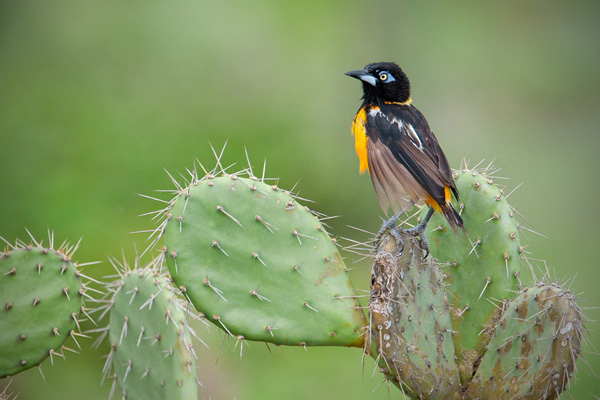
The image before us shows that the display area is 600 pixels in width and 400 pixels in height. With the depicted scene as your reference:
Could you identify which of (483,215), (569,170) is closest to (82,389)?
(483,215)

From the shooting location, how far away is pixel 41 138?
3051 mm

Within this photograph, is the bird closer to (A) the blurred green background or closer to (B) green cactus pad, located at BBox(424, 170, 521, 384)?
(B) green cactus pad, located at BBox(424, 170, 521, 384)

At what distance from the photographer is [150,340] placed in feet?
4.29

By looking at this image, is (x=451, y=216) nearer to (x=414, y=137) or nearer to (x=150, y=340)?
(x=414, y=137)

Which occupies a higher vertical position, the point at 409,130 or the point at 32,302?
the point at 409,130

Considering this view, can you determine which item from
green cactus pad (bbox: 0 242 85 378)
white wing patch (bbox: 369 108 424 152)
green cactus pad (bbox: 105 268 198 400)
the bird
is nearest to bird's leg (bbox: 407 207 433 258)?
the bird

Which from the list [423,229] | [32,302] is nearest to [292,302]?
[423,229]

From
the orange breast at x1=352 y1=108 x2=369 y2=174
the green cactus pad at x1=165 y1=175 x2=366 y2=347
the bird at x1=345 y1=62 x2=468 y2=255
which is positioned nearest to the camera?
the green cactus pad at x1=165 y1=175 x2=366 y2=347

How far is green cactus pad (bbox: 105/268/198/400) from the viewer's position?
1271 millimetres

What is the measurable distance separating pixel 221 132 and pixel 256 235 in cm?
217

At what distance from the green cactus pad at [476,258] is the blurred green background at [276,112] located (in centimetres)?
143

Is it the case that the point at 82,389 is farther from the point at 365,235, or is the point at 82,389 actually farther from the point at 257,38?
the point at 257,38

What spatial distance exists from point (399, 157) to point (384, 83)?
0.25m

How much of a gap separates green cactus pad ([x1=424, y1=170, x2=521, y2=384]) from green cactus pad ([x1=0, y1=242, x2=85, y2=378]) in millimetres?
869
